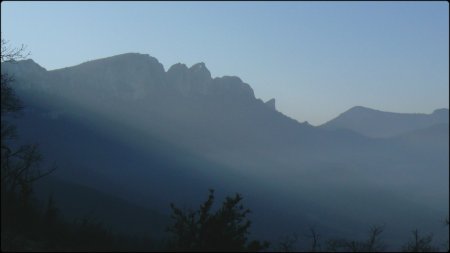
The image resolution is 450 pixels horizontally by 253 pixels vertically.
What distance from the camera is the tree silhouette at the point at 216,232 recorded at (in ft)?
41.7

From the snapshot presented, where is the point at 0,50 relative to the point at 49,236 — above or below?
above

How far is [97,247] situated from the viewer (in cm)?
1250

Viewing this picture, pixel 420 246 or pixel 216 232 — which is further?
pixel 420 246

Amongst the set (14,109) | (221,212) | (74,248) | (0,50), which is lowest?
(74,248)

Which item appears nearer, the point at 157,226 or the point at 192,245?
the point at 192,245

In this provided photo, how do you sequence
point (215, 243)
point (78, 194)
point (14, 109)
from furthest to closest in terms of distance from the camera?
1. point (78, 194)
2. point (14, 109)
3. point (215, 243)

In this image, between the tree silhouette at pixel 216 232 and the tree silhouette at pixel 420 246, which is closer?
the tree silhouette at pixel 216 232

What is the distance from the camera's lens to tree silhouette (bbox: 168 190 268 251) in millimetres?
12719

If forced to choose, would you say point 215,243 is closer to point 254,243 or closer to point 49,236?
point 254,243

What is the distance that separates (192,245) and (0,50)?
8.68 m

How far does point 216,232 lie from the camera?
1300 cm

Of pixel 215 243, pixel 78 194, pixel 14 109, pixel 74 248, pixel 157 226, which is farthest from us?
pixel 78 194

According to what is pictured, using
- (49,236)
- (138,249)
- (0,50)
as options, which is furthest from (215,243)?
(0,50)

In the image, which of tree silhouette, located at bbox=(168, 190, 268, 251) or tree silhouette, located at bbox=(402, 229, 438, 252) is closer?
tree silhouette, located at bbox=(168, 190, 268, 251)
